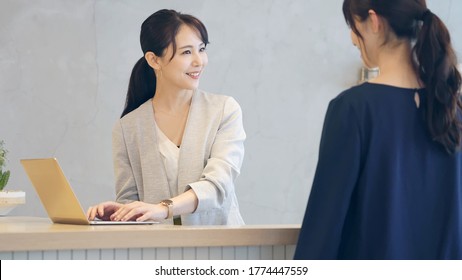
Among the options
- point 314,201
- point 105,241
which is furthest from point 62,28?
point 314,201

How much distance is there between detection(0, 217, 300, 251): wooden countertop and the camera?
5.84 ft

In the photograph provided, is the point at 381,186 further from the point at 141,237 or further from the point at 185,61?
the point at 185,61

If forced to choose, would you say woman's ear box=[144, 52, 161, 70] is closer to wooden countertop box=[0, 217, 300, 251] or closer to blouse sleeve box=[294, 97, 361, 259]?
wooden countertop box=[0, 217, 300, 251]

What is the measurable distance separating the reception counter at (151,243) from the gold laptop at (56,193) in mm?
207

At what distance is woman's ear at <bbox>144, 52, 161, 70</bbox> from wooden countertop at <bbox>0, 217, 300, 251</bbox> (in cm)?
97

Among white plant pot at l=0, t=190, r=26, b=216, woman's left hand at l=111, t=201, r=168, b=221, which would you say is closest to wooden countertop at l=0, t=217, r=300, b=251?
woman's left hand at l=111, t=201, r=168, b=221

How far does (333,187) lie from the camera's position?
1.65m

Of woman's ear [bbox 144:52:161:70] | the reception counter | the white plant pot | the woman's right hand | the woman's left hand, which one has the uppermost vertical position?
woman's ear [bbox 144:52:161:70]

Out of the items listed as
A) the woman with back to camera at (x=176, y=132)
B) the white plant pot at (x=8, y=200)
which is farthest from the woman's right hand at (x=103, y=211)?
the white plant pot at (x=8, y=200)

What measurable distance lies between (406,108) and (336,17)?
2749 mm

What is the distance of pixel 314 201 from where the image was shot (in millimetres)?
1664

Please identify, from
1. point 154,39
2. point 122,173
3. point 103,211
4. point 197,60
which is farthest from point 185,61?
point 103,211

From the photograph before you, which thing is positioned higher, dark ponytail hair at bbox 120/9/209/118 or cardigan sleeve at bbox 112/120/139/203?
dark ponytail hair at bbox 120/9/209/118
